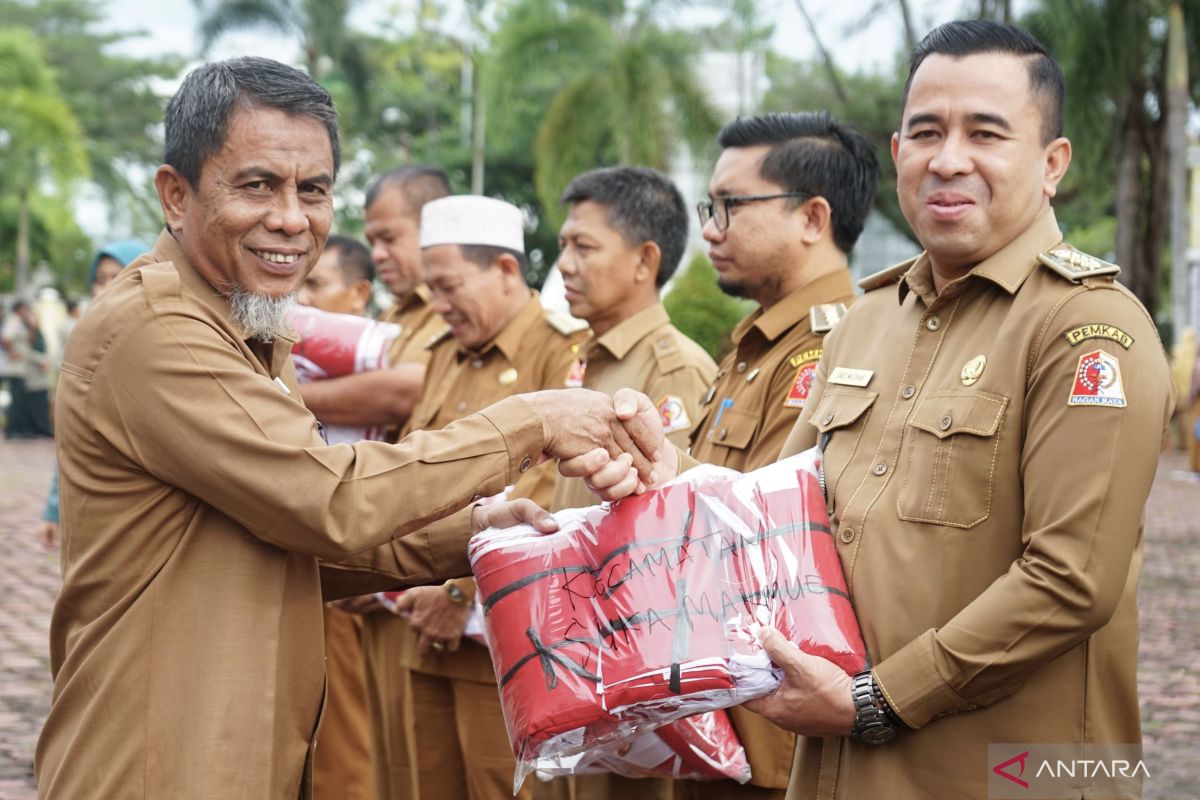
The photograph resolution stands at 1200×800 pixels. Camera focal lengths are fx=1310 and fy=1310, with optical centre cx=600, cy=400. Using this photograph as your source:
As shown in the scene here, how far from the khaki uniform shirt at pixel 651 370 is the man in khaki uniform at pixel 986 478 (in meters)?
1.36

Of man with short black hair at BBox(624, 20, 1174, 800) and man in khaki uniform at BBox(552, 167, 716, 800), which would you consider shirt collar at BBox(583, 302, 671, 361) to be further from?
man with short black hair at BBox(624, 20, 1174, 800)

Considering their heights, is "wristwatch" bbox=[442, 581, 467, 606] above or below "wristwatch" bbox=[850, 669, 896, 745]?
below

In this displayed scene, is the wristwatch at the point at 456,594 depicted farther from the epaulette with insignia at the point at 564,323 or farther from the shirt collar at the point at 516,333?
the epaulette with insignia at the point at 564,323

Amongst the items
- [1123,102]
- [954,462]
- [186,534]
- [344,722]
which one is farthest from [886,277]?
[1123,102]

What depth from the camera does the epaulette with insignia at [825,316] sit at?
358 centimetres

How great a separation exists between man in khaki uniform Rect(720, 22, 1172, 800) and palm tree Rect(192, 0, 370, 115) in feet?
91.1

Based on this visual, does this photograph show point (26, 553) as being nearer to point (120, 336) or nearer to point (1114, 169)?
point (120, 336)

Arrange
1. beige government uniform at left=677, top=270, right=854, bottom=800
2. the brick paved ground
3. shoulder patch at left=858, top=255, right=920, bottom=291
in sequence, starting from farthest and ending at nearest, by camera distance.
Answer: the brick paved ground → beige government uniform at left=677, top=270, right=854, bottom=800 → shoulder patch at left=858, top=255, right=920, bottom=291

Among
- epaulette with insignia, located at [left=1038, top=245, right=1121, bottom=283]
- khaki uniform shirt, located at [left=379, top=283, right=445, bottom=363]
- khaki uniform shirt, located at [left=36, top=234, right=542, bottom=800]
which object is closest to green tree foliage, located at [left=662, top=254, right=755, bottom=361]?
khaki uniform shirt, located at [left=379, top=283, right=445, bottom=363]

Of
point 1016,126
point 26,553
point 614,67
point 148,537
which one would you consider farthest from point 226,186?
point 614,67

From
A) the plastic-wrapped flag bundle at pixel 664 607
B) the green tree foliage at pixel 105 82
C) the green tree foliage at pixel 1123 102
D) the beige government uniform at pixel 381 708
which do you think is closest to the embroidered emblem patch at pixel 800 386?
the plastic-wrapped flag bundle at pixel 664 607

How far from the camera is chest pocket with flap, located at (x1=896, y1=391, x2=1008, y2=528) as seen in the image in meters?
2.42

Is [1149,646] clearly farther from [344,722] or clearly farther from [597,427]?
[597,427]

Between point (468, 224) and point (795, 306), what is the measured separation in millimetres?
1695
